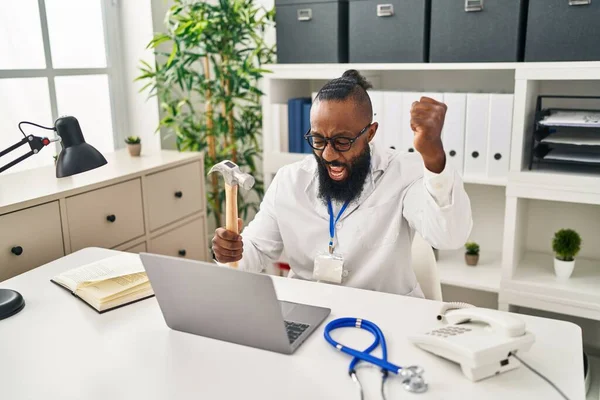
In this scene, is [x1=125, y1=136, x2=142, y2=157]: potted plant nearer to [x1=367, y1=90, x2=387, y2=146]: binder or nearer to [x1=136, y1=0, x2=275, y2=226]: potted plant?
[x1=136, y1=0, x2=275, y2=226]: potted plant

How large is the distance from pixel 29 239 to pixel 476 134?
1771mm

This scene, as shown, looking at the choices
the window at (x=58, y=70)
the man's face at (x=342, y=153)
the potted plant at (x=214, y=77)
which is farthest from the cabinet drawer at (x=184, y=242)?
the man's face at (x=342, y=153)

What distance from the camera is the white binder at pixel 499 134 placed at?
228cm

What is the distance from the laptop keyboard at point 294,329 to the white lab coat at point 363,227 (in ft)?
1.44

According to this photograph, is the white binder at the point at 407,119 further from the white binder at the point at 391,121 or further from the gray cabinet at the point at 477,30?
the gray cabinet at the point at 477,30

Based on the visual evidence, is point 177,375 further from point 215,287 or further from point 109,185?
point 109,185

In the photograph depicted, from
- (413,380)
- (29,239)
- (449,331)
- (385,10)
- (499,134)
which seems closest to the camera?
(413,380)

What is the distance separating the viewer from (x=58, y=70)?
2.75 meters

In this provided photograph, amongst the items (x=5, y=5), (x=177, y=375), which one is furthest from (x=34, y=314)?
(x=5, y=5)

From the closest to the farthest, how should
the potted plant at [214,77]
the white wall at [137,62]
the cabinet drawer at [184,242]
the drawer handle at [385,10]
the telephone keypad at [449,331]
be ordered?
the telephone keypad at [449,331] < the drawer handle at [385,10] < the cabinet drawer at [184,242] < the potted plant at [214,77] < the white wall at [137,62]

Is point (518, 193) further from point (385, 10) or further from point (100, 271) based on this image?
point (100, 271)

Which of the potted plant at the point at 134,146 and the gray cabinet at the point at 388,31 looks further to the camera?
the potted plant at the point at 134,146

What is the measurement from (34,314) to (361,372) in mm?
847

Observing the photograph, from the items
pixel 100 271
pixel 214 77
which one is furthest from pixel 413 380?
pixel 214 77
